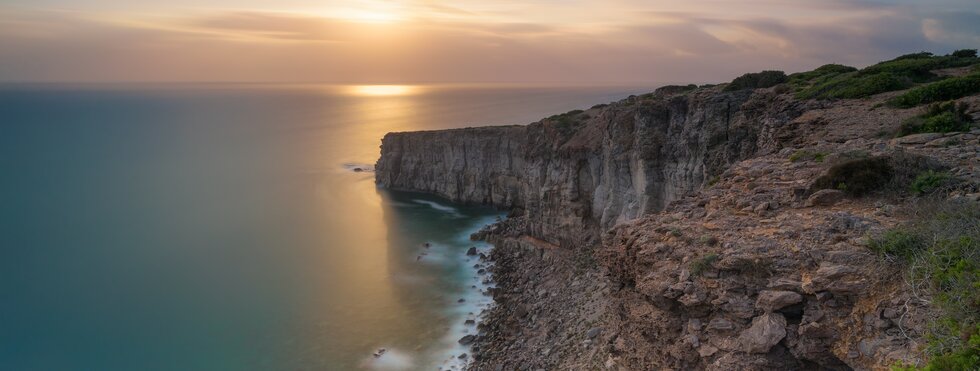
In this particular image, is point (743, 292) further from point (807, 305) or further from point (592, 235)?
point (592, 235)

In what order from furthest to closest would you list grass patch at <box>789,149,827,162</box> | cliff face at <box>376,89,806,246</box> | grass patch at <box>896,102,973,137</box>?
cliff face at <box>376,89,806,246</box> → grass patch at <box>896,102,973,137</box> → grass patch at <box>789,149,827,162</box>

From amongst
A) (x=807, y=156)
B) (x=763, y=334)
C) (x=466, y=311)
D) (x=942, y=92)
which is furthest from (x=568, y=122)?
(x=763, y=334)

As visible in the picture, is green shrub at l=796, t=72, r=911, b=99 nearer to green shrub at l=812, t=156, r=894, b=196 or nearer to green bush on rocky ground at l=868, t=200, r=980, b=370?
green shrub at l=812, t=156, r=894, b=196

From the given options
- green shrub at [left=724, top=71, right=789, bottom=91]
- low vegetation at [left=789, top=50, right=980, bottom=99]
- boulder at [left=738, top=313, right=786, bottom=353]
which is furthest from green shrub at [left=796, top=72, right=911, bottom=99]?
boulder at [left=738, top=313, right=786, bottom=353]

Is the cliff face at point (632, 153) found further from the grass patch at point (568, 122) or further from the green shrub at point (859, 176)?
the green shrub at point (859, 176)

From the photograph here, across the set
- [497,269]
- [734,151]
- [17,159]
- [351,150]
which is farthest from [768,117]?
[17,159]

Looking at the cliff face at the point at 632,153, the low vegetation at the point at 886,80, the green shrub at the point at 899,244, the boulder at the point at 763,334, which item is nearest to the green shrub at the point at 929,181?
the green shrub at the point at 899,244
